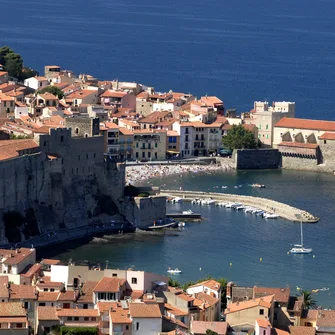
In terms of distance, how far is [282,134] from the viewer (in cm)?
8456

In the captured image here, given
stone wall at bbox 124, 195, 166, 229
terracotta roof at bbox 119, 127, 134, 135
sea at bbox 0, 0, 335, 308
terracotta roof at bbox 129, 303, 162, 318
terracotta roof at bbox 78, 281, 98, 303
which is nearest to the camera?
terracotta roof at bbox 129, 303, 162, 318

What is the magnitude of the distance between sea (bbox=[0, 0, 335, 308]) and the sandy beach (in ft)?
3.20

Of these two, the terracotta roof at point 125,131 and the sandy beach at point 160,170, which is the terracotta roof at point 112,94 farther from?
the sandy beach at point 160,170

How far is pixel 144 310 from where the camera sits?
4072 centimetres

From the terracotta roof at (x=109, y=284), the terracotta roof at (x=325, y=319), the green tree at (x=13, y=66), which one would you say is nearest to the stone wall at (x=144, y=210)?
the terracotta roof at (x=109, y=284)

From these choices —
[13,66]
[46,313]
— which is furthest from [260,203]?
[46,313]

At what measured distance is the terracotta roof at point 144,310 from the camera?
4031 cm

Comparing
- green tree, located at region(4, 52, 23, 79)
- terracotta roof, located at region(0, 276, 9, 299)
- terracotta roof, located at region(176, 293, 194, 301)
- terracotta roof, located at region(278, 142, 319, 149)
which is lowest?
terracotta roof, located at region(176, 293, 194, 301)

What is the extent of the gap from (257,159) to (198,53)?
2705 inches

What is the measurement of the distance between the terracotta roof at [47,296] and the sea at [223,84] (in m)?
11.1

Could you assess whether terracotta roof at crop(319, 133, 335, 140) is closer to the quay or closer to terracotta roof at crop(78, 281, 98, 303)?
the quay

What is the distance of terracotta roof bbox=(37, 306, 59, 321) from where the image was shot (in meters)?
40.8

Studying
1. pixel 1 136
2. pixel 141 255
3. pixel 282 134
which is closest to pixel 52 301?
pixel 141 255

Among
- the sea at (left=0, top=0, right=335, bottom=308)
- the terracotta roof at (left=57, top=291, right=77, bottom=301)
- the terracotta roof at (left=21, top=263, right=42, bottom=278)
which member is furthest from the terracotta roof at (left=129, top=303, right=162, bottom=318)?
the sea at (left=0, top=0, right=335, bottom=308)
